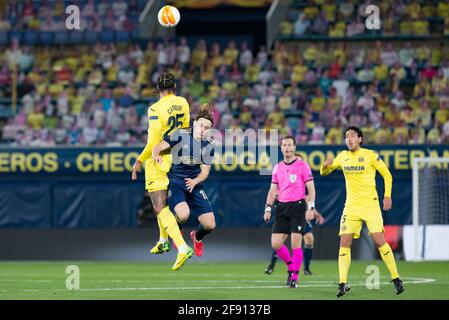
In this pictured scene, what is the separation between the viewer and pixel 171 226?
49.1ft

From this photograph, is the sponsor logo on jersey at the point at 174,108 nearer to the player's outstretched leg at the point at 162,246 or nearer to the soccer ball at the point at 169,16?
the player's outstretched leg at the point at 162,246

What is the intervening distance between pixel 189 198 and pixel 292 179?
245cm

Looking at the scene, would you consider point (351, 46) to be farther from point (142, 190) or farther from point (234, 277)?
point (234, 277)

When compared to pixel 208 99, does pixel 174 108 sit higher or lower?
lower

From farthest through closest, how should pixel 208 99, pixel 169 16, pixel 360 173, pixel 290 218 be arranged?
pixel 208 99
pixel 169 16
pixel 290 218
pixel 360 173

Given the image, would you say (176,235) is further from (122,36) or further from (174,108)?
(122,36)

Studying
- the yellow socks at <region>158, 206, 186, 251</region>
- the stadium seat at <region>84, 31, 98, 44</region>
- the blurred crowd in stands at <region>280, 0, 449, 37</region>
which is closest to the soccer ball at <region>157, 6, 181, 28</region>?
the yellow socks at <region>158, 206, 186, 251</region>

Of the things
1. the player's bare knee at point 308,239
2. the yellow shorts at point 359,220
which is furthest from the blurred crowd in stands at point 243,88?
the yellow shorts at point 359,220

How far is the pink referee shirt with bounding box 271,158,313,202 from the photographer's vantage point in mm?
17062

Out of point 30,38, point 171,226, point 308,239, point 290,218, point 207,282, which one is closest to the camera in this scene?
point 171,226

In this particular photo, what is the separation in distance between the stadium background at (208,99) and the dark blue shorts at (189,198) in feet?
38.6

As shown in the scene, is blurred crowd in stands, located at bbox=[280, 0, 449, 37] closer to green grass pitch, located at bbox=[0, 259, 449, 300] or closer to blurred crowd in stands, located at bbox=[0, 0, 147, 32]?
blurred crowd in stands, located at bbox=[0, 0, 147, 32]

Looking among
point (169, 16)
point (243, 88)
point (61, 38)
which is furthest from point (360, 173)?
point (61, 38)

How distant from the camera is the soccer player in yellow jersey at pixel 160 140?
14844 mm
